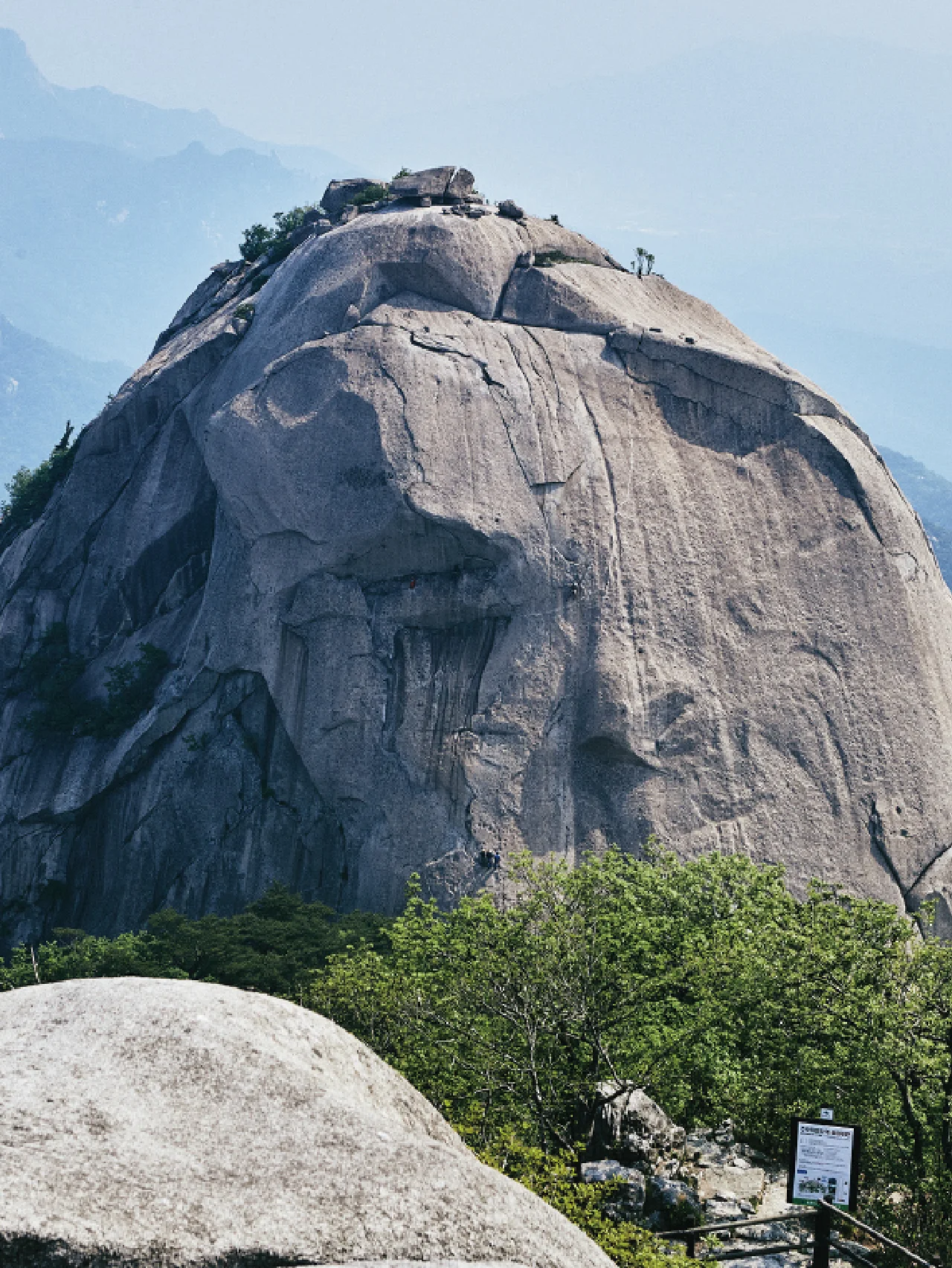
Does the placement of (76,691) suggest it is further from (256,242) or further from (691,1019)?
(691,1019)

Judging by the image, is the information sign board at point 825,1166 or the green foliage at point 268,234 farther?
the green foliage at point 268,234

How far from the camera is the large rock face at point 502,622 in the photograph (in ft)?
133

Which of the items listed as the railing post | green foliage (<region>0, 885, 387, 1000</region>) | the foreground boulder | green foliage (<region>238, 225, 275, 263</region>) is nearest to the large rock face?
green foliage (<region>0, 885, 387, 1000</region>)

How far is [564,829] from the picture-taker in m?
40.0

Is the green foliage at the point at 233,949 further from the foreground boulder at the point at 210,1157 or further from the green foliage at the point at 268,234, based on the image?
the green foliage at the point at 268,234

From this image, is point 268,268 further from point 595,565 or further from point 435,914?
Answer: point 435,914

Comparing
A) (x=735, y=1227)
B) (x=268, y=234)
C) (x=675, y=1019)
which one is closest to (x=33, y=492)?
(x=268, y=234)

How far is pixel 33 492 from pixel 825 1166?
5234cm

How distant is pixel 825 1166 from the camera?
13.9m

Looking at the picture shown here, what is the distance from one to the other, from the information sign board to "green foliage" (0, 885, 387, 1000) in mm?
19089

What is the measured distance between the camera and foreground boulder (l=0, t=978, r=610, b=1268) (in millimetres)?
7164

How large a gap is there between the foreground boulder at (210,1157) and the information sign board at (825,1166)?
6.04 m

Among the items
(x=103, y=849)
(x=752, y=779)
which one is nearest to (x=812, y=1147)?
(x=752, y=779)

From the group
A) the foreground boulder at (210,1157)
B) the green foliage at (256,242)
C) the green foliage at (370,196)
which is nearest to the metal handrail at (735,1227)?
the foreground boulder at (210,1157)
